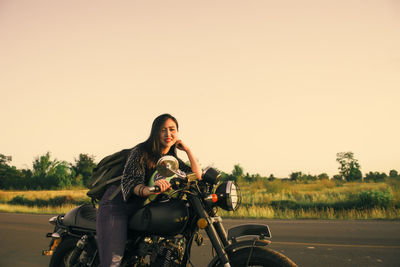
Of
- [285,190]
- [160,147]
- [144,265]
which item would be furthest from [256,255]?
[285,190]

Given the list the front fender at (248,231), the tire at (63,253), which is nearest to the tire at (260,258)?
the front fender at (248,231)

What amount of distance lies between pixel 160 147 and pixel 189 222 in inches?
35.0

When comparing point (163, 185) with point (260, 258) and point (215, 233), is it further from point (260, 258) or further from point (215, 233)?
point (260, 258)

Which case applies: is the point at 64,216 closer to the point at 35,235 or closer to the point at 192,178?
the point at 192,178

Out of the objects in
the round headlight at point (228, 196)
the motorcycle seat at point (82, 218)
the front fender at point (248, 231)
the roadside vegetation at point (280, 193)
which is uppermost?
the round headlight at point (228, 196)

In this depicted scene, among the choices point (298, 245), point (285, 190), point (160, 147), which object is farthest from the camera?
point (285, 190)

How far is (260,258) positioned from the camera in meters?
3.02

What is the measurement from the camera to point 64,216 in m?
4.41

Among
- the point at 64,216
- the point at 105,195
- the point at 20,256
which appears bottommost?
the point at 20,256

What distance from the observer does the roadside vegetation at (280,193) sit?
56.3 feet

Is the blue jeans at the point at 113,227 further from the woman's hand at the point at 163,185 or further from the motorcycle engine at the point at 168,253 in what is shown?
the woman's hand at the point at 163,185

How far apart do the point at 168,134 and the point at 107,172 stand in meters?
0.76

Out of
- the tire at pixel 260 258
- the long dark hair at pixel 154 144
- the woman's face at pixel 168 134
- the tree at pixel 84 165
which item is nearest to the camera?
the tire at pixel 260 258

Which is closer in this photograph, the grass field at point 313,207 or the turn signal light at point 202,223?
the turn signal light at point 202,223
